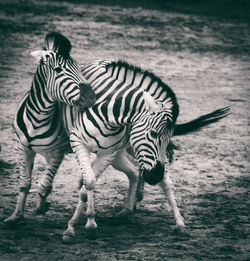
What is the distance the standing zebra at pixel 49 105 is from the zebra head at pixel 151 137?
0.55 metres

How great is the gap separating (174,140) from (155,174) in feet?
11.9

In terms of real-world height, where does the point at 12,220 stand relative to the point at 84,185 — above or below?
below

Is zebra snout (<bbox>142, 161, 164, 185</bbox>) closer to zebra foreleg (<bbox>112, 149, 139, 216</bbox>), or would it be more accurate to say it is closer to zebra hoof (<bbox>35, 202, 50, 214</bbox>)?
zebra foreleg (<bbox>112, 149, 139, 216</bbox>)

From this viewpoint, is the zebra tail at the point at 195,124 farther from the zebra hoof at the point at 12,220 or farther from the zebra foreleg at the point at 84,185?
the zebra hoof at the point at 12,220

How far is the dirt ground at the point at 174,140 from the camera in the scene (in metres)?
5.47

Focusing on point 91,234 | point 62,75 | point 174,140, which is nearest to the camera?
point 62,75

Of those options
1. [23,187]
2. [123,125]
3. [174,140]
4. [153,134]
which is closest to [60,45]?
[123,125]

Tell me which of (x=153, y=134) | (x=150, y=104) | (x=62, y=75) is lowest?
(x=153, y=134)

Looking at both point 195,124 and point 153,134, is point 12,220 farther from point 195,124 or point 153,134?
point 195,124

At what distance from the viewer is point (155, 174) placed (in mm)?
5223

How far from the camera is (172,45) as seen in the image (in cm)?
1359

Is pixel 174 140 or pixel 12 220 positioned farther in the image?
pixel 174 140

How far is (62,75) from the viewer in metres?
5.34

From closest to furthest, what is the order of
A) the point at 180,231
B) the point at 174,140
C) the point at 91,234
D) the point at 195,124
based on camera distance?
the point at 91,234
the point at 180,231
the point at 195,124
the point at 174,140
